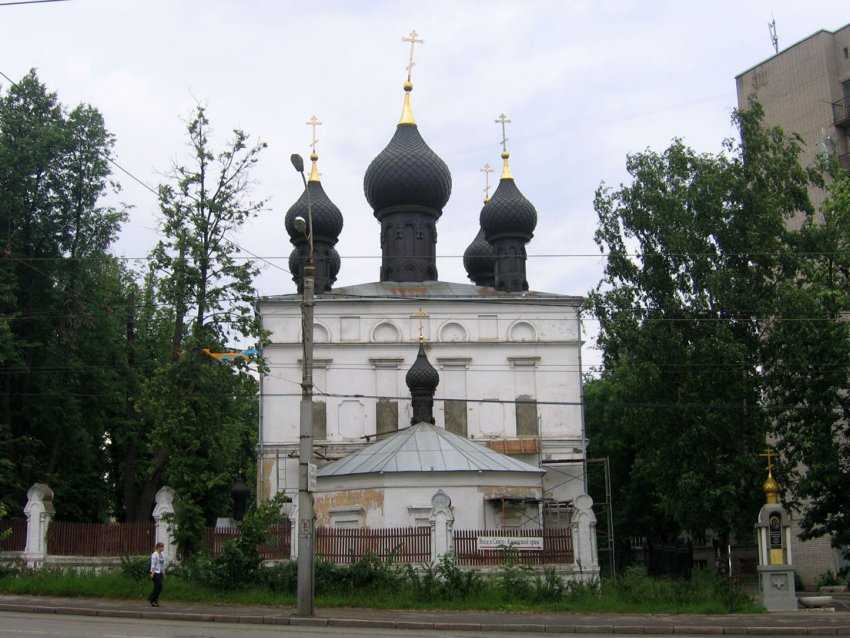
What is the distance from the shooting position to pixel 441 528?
71.6ft

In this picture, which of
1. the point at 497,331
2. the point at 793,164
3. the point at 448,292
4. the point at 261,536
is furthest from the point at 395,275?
the point at 261,536

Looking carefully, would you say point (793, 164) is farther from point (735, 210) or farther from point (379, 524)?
point (379, 524)

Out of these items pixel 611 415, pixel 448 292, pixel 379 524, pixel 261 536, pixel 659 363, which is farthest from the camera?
pixel 611 415

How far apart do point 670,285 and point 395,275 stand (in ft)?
44.6

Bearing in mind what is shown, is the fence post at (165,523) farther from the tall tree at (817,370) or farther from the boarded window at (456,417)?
the tall tree at (817,370)

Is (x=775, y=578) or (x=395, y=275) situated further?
(x=395, y=275)

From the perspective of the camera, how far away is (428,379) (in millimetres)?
33312

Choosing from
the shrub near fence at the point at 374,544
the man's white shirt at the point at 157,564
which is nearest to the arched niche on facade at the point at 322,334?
the shrub near fence at the point at 374,544

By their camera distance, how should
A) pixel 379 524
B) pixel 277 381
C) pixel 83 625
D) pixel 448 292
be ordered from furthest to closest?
pixel 448 292 → pixel 277 381 → pixel 379 524 → pixel 83 625

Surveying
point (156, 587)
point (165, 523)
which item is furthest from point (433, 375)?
point (156, 587)

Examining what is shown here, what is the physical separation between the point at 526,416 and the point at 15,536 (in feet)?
56.9

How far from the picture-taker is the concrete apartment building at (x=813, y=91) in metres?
37.2

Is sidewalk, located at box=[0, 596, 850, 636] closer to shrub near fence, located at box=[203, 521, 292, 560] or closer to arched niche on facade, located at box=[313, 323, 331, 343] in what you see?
shrub near fence, located at box=[203, 521, 292, 560]

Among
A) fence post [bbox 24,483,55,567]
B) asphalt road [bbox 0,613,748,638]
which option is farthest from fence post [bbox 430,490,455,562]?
fence post [bbox 24,483,55,567]
